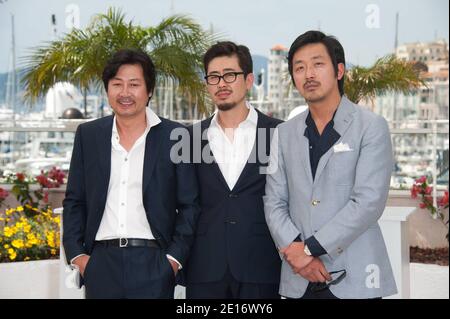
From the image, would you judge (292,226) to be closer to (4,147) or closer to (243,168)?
(243,168)

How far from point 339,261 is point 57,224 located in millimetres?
4517

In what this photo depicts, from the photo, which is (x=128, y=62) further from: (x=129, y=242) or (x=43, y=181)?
(x=43, y=181)

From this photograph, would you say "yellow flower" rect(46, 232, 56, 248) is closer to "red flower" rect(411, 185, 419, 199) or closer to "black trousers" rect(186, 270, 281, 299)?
"black trousers" rect(186, 270, 281, 299)

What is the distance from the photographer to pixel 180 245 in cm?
341

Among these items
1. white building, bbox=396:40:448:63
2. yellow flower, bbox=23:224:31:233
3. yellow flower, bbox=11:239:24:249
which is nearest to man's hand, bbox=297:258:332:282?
yellow flower, bbox=11:239:24:249

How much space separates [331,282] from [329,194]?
0.43 m

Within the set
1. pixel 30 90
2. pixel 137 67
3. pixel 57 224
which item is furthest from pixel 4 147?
pixel 137 67

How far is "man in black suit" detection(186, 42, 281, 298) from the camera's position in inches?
138

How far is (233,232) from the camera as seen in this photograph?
3510mm

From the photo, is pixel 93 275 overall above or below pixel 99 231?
below

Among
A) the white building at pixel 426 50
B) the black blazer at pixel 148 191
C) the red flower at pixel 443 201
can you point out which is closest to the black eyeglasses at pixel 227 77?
the black blazer at pixel 148 191

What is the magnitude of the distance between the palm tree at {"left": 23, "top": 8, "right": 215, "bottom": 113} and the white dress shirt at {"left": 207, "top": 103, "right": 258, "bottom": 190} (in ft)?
14.8

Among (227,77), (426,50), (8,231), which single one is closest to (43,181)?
(8,231)

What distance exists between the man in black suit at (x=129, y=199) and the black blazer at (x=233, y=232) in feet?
0.35
